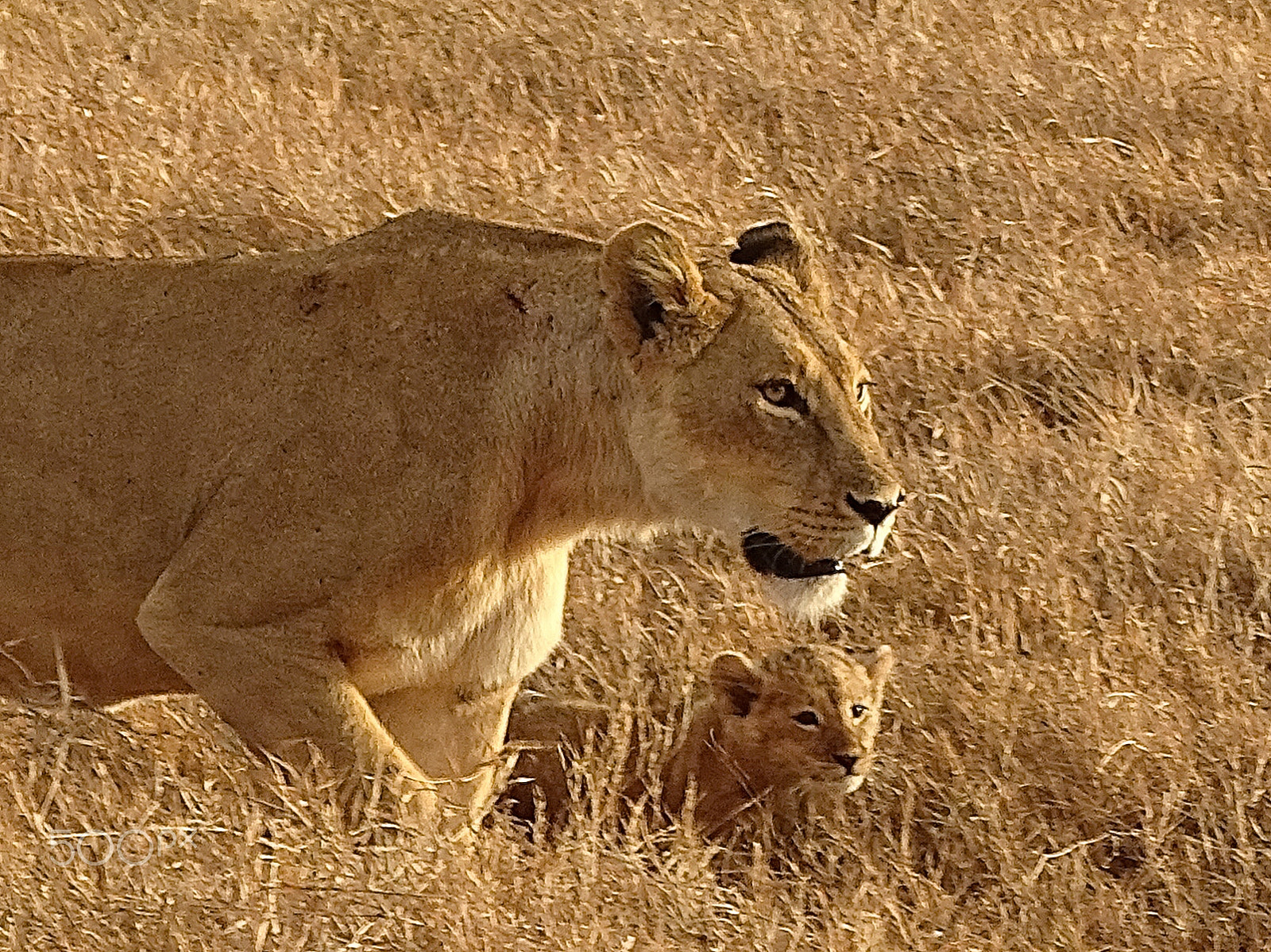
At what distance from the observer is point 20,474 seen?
4219 millimetres

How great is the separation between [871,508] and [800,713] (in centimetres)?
158

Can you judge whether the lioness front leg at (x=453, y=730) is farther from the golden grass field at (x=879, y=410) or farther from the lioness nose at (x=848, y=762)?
the lioness nose at (x=848, y=762)

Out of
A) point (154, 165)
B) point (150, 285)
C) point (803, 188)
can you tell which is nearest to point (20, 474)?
point (150, 285)

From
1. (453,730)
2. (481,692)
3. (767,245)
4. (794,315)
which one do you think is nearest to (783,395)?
(794,315)

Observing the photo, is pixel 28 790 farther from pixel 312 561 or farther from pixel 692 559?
pixel 692 559

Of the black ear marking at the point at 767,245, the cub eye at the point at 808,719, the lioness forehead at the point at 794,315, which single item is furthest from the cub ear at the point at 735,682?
the lioness forehead at the point at 794,315

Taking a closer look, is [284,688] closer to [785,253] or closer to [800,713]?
[785,253]

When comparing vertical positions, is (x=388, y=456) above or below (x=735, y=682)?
above

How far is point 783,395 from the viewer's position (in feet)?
13.0
